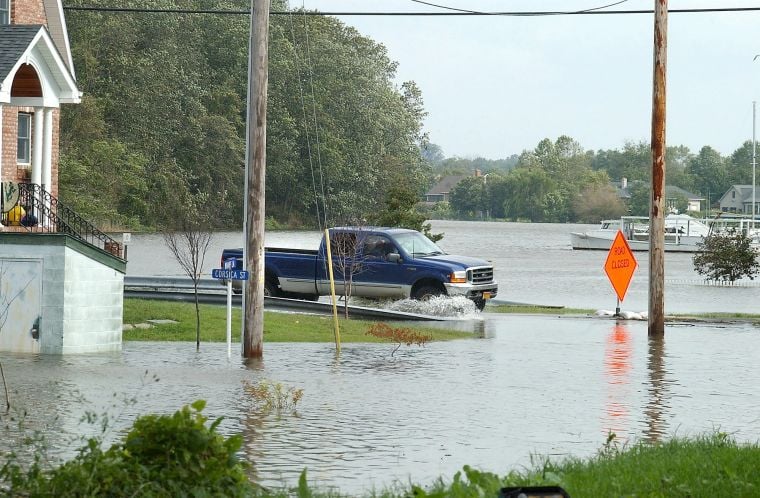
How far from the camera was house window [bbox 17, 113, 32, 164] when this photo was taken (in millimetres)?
28281

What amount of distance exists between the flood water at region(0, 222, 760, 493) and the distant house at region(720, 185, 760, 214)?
15428cm

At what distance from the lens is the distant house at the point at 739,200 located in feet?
583

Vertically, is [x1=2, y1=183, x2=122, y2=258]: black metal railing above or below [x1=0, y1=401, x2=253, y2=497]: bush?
above

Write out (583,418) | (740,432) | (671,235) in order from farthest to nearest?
(671,235)
(583,418)
(740,432)

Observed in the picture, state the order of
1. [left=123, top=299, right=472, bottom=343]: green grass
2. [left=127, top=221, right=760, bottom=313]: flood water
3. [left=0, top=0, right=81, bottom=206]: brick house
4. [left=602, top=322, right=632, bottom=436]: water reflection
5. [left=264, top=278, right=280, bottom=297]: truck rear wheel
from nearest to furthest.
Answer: [left=602, top=322, right=632, bottom=436]: water reflection → [left=0, top=0, right=81, bottom=206]: brick house → [left=123, top=299, right=472, bottom=343]: green grass → [left=264, top=278, right=280, bottom=297]: truck rear wheel → [left=127, top=221, right=760, bottom=313]: flood water

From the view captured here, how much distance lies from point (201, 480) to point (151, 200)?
257 ft

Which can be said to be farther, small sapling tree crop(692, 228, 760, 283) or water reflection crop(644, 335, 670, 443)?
small sapling tree crop(692, 228, 760, 283)

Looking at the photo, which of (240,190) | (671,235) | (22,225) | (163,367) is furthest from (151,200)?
(163,367)

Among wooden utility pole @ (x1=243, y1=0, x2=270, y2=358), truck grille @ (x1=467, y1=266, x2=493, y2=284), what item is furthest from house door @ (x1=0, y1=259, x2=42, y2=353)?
truck grille @ (x1=467, y1=266, x2=493, y2=284)

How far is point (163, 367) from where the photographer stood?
64.5ft

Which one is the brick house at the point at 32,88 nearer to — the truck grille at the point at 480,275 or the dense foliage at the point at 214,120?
the truck grille at the point at 480,275

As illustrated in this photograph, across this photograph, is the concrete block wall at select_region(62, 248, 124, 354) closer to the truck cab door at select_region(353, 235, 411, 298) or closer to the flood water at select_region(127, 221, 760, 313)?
the truck cab door at select_region(353, 235, 411, 298)

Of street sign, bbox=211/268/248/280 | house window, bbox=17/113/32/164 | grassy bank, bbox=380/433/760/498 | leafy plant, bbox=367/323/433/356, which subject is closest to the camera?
grassy bank, bbox=380/433/760/498

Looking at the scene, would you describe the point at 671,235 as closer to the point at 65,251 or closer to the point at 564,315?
the point at 564,315
